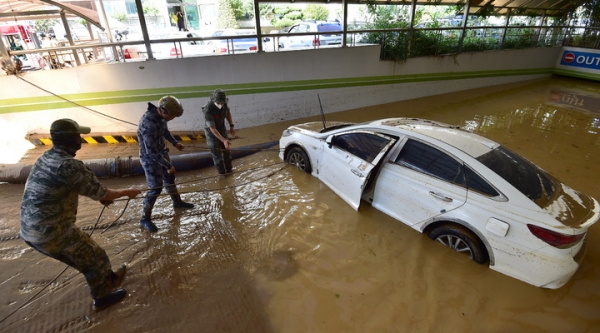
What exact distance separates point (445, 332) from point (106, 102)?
26.3ft

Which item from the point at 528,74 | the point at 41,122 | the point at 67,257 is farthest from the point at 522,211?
the point at 528,74

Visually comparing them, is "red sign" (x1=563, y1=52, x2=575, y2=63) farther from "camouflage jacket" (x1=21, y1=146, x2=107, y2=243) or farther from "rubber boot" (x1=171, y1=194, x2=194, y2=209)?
"camouflage jacket" (x1=21, y1=146, x2=107, y2=243)

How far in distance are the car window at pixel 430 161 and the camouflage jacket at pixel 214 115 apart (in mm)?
2985

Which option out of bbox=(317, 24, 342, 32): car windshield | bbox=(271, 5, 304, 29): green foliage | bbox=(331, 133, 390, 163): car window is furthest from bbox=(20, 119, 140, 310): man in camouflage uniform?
bbox=(317, 24, 342, 32): car windshield

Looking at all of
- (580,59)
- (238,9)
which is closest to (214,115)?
(238,9)

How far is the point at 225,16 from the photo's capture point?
10.1 metres

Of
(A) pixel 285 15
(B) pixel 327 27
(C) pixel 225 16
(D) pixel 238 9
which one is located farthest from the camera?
(A) pixel 285 15

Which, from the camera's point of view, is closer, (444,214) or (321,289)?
(321,289)

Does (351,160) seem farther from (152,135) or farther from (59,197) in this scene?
(59,197)

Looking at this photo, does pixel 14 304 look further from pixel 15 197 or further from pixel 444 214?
pixel 444 214

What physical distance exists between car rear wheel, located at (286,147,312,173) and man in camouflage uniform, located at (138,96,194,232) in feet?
6.59

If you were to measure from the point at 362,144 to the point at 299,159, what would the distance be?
5.07ft

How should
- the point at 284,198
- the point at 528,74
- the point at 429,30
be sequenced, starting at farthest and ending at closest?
the point at 528,74, the point at 429,30, the point at 284,198

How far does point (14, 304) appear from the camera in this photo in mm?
2965
